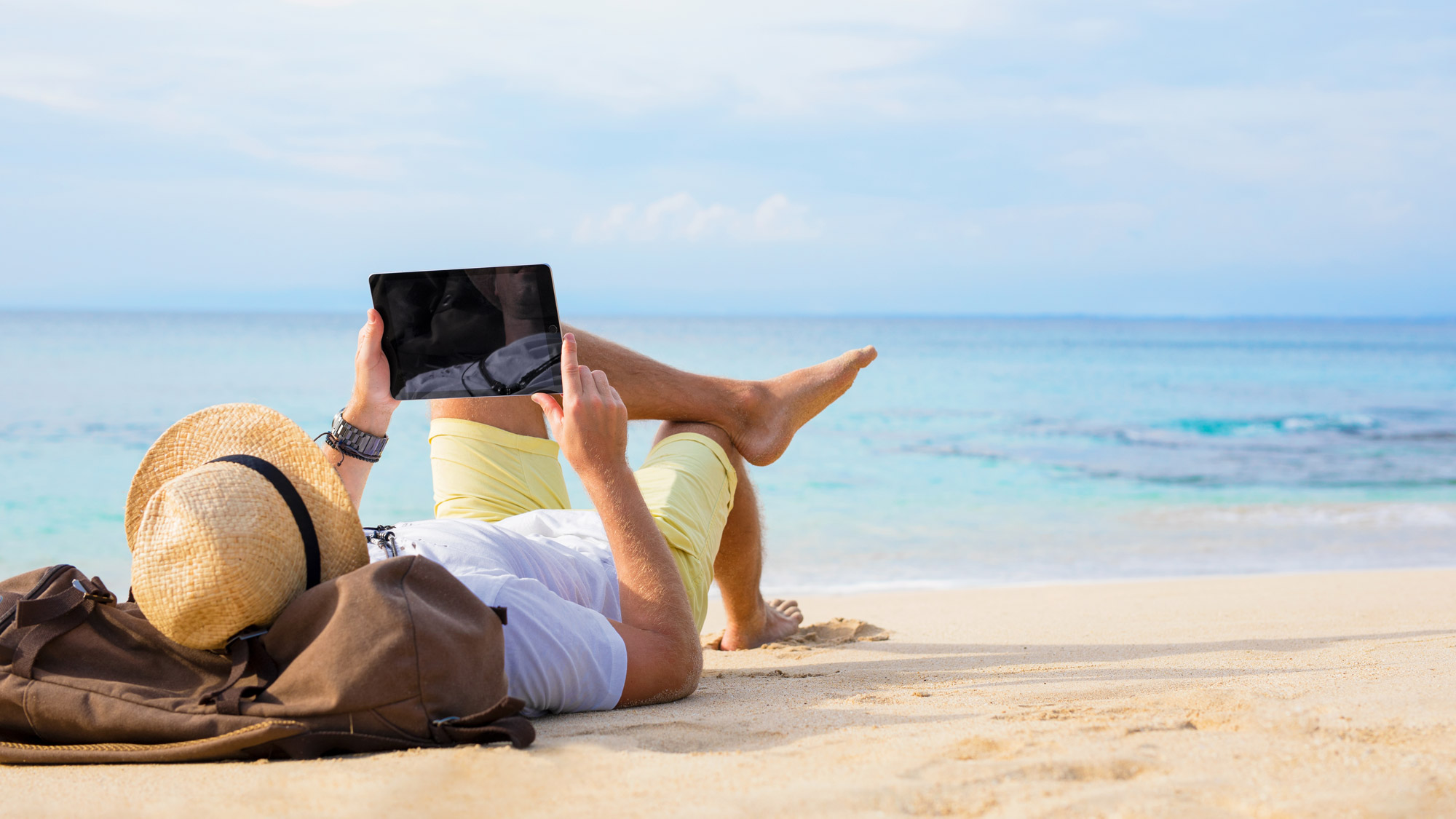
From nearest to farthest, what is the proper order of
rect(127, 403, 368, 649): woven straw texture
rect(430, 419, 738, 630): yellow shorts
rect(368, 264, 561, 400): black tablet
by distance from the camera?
rect(127, 403, 368, 649): woven straw texture → rect(368, 264, 561, 400): black tablet → rect(430, 419, 738, 630): yellow shorts

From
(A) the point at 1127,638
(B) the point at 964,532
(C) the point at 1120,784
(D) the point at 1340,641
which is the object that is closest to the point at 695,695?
(C) the point at 1120,784

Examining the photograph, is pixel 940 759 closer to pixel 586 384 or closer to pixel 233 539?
pixel 586 384

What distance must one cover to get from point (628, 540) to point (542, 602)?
0.23m

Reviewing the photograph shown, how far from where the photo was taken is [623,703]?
6.93 ft

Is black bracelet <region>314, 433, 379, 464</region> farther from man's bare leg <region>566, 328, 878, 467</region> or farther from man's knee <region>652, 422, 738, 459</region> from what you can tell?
man's knee <region>652, 422, 738, 459</region>

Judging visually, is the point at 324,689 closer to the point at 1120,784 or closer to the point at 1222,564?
the point at 1120,784

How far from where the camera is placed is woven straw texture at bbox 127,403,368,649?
5.16ft

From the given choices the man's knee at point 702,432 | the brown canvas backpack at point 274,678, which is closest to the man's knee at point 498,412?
the man's knee at point 702,432

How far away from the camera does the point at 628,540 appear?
207 cm

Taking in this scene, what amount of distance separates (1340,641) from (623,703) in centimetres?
232

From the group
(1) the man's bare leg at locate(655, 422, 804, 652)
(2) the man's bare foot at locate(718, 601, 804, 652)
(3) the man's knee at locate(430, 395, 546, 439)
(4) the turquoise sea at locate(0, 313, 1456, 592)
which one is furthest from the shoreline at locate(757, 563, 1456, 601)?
(3) the man's knee at locate(430, 395, 546, 439)

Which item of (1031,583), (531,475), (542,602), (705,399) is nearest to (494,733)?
(542,602)

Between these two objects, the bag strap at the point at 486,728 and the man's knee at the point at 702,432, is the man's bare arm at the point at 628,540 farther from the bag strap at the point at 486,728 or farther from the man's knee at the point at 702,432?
the man's knee at the point at 702,432

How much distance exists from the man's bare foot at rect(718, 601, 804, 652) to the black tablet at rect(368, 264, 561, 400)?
145 centimetres
